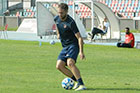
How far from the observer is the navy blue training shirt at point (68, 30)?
38.3 feet

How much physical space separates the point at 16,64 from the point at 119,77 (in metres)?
5.10

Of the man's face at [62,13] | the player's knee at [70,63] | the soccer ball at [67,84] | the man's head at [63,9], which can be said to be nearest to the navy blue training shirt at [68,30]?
the man's face at [62,13]

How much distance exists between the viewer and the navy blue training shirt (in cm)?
1168

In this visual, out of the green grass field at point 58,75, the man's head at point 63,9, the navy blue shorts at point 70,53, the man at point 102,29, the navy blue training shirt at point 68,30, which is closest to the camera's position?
the man's head at point 63,9

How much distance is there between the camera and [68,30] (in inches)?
463

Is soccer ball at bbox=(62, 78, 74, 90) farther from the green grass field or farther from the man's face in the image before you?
the man's face

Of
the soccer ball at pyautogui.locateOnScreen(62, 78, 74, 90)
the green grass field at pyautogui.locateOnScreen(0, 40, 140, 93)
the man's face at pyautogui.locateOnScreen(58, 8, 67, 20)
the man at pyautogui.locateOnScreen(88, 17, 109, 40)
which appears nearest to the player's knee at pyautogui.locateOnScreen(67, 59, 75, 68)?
the soccer ball at pyautogui.locateOnScreen(62, 78, 74, 90)

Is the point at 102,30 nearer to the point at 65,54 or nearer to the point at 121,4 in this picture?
the point at 65,54

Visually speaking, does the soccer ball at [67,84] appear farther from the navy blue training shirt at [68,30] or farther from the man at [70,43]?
the navy blue training shirt at [68,30]

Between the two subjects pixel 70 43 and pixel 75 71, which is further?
pixel 70 43

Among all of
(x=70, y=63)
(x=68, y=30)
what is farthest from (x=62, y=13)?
(x=70, y=63)

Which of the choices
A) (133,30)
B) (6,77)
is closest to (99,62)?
(6,77)

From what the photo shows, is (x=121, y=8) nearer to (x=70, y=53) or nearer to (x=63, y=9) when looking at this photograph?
(x=70, y=53)

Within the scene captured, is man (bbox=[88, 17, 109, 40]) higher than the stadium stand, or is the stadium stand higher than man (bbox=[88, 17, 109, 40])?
the stadium stand
